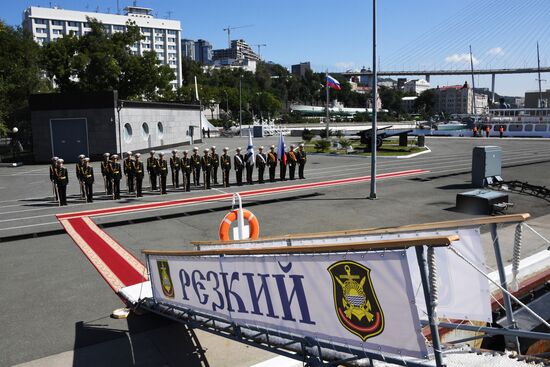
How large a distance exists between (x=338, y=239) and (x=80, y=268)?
650 centimetres

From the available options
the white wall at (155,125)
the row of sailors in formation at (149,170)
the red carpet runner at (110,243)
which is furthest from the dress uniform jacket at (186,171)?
the white wall at (155,125)

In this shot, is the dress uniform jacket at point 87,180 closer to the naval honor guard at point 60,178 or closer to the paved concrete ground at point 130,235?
the paved concrete ground at point 130,235

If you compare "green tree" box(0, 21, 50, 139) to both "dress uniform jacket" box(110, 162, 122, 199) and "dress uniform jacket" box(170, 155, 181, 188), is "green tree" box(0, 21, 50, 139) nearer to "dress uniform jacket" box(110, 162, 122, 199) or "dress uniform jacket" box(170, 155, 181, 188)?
"dress uniform jacket" box(170, 155, 181, 188)

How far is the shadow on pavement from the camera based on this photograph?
6.19 m

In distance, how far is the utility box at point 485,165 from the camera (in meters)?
18.9

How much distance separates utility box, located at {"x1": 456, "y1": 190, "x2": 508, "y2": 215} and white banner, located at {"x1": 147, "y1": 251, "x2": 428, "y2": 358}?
11317mm

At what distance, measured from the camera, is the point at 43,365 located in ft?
20.0

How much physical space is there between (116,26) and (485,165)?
469 ft

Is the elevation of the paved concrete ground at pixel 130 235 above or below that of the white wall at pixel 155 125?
below

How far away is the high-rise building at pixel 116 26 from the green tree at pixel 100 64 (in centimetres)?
6772

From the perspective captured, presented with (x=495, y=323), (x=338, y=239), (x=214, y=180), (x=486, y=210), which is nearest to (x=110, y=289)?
(x=338, y=239)

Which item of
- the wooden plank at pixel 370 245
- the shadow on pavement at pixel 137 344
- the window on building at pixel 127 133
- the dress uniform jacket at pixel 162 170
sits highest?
the window on building at pixel 127 133

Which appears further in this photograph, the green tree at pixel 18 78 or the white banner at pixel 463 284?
the green tree at pixel 18 78

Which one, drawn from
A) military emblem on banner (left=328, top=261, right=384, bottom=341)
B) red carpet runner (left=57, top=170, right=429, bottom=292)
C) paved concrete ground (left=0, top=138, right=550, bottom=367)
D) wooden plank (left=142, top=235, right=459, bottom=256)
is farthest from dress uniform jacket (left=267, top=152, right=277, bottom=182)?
military emblem on banner (left=328, top=261, right=384, bottom=341)
